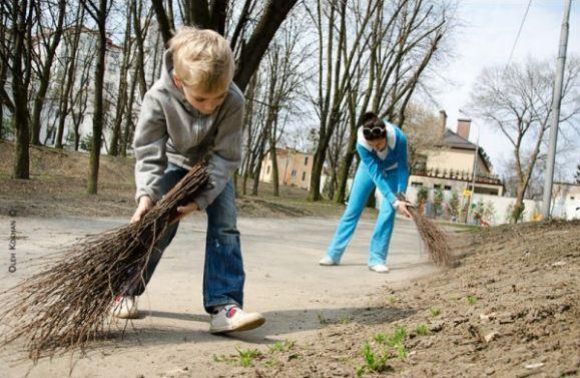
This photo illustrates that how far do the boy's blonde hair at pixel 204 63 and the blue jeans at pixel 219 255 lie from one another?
0.70m

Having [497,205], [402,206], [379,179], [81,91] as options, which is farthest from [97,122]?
[497,205]

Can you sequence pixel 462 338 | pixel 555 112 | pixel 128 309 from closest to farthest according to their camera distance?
1. pixel 462 338
2. pixel 128 309
3. pixel 555 112

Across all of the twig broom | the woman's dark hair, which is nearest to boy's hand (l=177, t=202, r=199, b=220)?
the woman's dark hair

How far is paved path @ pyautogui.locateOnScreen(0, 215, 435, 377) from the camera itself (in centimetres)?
262

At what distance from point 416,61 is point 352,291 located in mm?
23703

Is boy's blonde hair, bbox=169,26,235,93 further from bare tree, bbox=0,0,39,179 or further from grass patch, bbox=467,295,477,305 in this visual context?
bare tree, bbox=0,0,39,179

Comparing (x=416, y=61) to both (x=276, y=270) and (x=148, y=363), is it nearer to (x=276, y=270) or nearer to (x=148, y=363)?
(x=276, y=270)

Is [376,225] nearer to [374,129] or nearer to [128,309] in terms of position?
[374,129]

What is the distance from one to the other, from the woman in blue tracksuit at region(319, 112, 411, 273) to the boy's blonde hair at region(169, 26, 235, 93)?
3599 millimetres

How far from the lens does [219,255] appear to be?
332 centimetres

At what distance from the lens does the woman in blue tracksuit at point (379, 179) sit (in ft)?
20.7

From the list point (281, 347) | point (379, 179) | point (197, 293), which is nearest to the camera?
point (281, 347)

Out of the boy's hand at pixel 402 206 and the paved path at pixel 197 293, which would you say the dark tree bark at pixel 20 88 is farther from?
the boy's hand at pixel 402 206

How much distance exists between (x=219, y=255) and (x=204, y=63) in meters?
1.13
